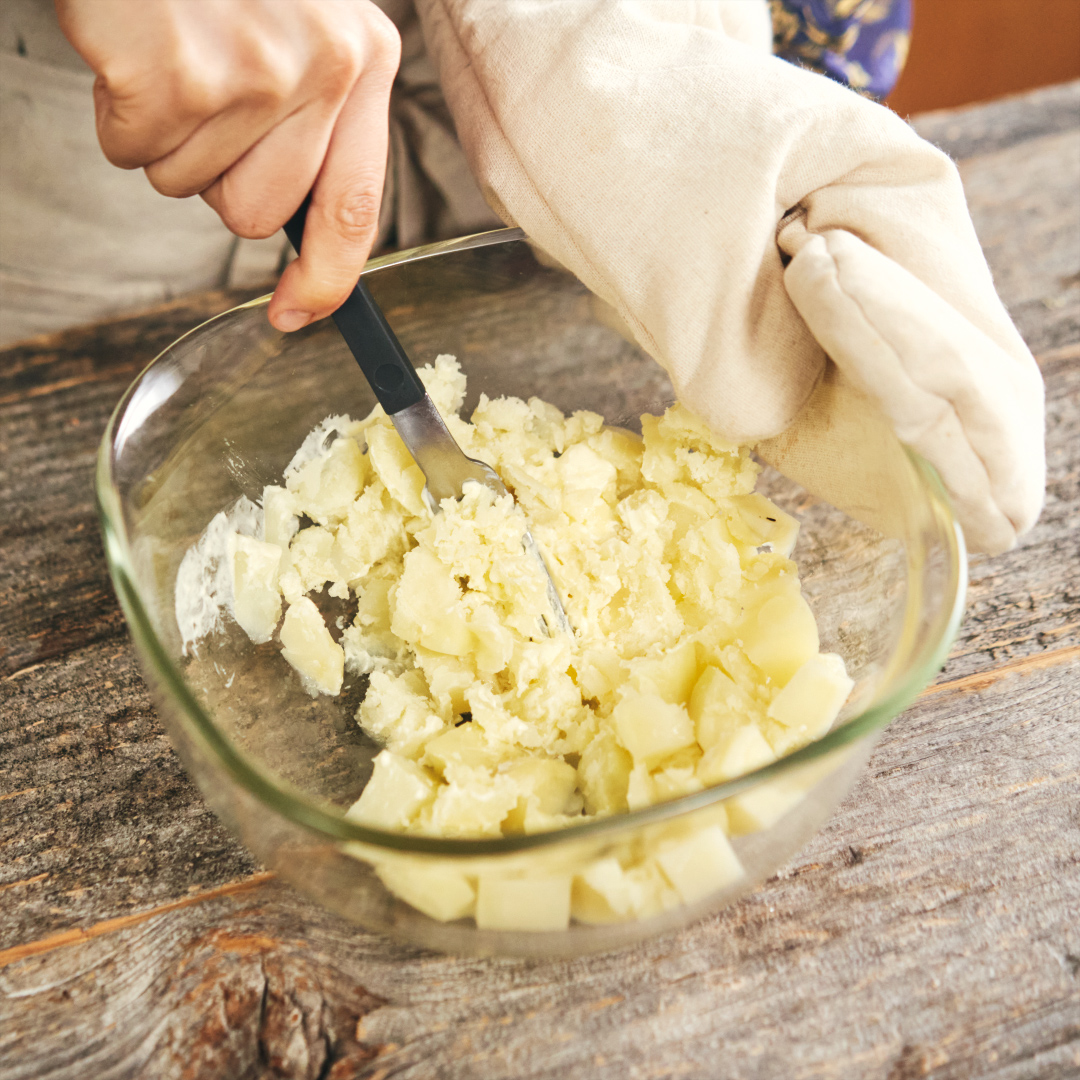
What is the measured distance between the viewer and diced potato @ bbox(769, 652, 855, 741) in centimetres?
49

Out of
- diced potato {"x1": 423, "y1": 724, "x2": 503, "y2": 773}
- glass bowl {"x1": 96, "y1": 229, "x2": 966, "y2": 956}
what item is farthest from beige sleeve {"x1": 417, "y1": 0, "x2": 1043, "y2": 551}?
diced potato {"x1": 423, "y1": 724, "x2": 503, "y2": 773}

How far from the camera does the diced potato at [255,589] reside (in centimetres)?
61

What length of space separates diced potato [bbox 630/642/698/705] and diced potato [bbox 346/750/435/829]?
150 mm

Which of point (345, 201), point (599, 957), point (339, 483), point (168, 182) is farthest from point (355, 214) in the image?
point (599, 957)

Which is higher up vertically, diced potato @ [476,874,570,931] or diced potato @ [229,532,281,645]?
diced potato @ [229,532,281,645]

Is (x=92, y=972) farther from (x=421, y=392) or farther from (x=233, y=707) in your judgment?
(x=421, y=392)

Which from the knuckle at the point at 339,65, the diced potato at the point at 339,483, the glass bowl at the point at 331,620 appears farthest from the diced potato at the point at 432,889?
the knuckle at the point at 339,65

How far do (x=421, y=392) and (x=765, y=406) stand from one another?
9.4 inches

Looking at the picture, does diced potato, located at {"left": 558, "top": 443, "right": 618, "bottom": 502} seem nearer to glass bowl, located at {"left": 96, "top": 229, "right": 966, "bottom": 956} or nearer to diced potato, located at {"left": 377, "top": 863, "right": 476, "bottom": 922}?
glass bowl, located at {"left": 96, "top": 229, "right": 966, "bottom": 956}

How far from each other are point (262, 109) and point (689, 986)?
0.56m

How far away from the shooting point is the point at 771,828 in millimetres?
431

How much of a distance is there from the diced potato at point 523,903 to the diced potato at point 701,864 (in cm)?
5

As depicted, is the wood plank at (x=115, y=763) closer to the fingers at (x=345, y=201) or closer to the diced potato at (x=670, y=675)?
the diced potato at (x=670, y=675)

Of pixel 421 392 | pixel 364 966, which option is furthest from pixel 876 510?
pixel 364 966
